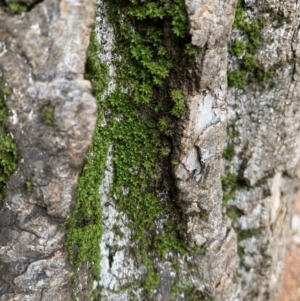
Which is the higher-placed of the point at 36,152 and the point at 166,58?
the point at 166,58

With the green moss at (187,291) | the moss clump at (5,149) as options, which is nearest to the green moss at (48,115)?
the moss clump at (5,149)

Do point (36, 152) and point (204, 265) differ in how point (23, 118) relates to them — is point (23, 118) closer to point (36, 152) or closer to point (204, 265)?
point (36, 152)

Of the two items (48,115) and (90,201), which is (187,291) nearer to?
(90,201)

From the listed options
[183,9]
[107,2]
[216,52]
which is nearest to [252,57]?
[216,52]

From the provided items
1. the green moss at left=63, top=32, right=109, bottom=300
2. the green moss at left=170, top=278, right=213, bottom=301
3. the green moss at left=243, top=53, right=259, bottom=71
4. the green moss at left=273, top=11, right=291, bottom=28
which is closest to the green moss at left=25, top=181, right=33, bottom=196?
the green moss at left=63, top=32, right=109, bottom=300

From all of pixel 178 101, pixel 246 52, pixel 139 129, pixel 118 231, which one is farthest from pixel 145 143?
pixel 246 52

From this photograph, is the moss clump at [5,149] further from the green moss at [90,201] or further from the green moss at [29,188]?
the green moss at [90,201]

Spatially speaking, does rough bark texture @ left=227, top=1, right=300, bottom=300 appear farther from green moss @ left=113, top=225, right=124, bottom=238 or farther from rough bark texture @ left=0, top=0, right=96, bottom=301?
rough bark texture @ left=0, top=0, right=96, bottom=301

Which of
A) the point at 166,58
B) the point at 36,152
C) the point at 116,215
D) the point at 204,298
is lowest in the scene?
the point at 204,298
